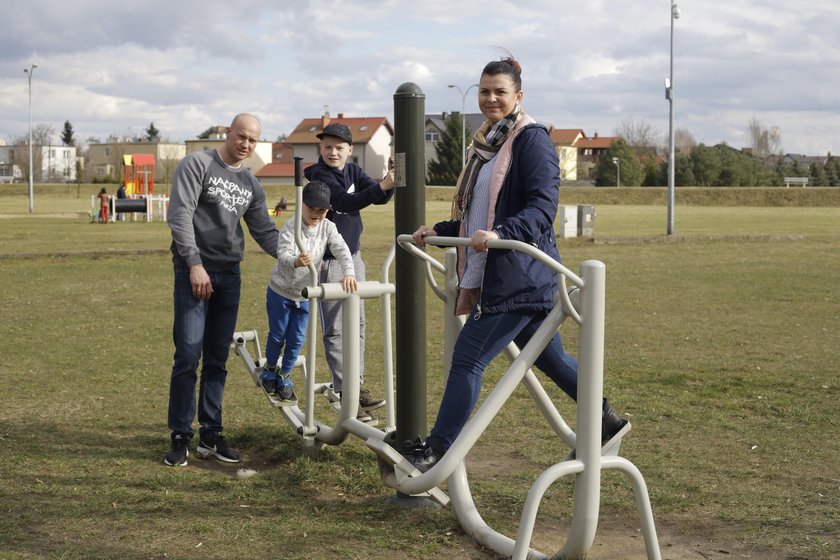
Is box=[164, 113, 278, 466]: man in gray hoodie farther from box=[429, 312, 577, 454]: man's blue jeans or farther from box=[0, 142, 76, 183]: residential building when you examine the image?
box=[0, 142, 76, 183]: residential building

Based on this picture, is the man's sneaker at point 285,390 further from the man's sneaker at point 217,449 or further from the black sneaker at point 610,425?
the black sneaker at point 610,425

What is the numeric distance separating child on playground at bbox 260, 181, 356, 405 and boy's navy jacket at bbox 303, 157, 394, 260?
13cm

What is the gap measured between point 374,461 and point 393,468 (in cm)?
117

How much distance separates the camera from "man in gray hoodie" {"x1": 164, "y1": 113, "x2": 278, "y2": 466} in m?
5.55

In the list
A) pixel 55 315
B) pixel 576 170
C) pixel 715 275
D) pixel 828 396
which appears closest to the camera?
pixel 828 396

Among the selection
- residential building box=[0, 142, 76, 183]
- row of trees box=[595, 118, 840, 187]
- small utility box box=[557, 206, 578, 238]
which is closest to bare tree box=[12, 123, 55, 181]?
residential building box=[0, 142, 76, 183]

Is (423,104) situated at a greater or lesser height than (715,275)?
greater

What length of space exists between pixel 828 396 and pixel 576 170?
124188 mm

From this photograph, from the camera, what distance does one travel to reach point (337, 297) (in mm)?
4922

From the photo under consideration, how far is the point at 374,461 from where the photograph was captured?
5.56 m

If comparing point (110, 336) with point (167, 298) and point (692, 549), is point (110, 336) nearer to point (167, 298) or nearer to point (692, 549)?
point (167, 298)

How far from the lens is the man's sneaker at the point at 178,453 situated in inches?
220

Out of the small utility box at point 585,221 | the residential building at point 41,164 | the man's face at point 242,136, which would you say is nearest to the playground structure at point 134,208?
the small utility box at point 585,221

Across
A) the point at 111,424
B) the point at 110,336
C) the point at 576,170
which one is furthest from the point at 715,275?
the point at 576,170
